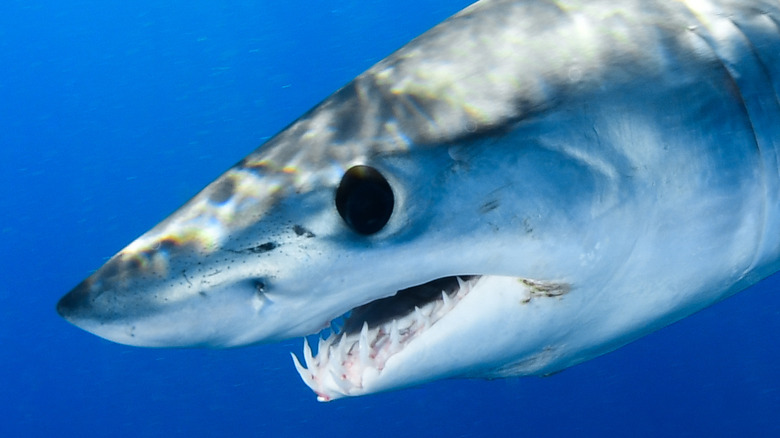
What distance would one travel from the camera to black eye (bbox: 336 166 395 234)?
1331 millimetres

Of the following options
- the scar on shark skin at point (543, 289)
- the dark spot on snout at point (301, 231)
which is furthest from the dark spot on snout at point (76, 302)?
the scar on shark skin at point (543, 289)

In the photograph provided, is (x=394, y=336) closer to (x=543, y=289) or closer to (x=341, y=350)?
(x=341, y=350)

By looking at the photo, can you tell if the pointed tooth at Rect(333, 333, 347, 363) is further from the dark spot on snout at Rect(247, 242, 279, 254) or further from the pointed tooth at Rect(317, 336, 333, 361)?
the dark spot on snout at Rect(247, 242, 279, 254)

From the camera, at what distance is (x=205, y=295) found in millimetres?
1302

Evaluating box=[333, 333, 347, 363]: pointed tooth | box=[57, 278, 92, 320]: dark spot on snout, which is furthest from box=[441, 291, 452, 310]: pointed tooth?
box=[57, 278, 92, 320]: dark spot on snout

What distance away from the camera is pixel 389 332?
1.56 m

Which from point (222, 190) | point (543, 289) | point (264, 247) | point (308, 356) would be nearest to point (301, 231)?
point (264, 247)

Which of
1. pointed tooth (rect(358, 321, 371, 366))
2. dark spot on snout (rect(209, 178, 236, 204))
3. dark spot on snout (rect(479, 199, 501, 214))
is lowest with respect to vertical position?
pointed tooth (rect(358, 321, 371, 366))

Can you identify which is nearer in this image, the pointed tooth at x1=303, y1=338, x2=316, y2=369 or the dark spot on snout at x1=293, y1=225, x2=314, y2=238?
the dark spot on snout at x1=293, y1=225, x2=314, y2=238

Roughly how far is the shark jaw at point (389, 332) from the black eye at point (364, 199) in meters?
0.26

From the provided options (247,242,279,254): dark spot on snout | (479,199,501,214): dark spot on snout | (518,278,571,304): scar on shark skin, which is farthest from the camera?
(518,278,571,304): scar on shark skin

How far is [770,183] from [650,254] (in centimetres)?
34

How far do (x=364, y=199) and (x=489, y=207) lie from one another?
0.26m

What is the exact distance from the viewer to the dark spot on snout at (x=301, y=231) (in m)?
1.33
